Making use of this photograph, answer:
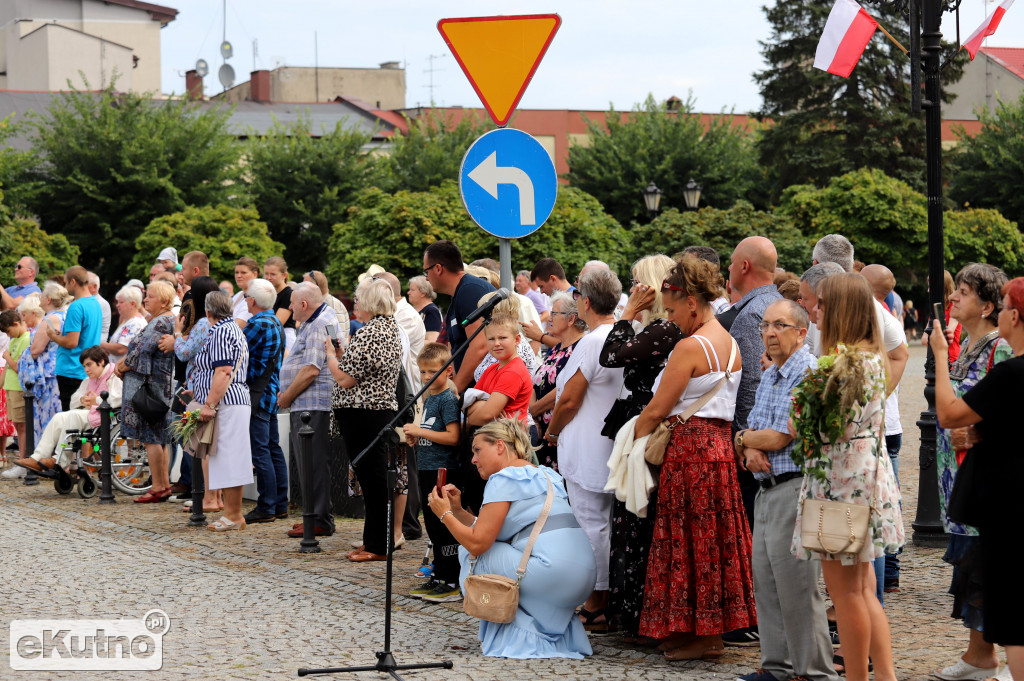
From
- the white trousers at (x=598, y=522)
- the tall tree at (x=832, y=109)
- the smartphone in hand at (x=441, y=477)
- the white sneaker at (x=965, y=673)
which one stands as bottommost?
the white sneaker at (x=965, y=673)

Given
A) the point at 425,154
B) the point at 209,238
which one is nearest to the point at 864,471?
the point at 209,238

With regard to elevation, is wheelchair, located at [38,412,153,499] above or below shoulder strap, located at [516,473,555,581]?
below

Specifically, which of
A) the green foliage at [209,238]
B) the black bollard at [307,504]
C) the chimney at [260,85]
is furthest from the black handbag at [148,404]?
the chimney at [260,85]

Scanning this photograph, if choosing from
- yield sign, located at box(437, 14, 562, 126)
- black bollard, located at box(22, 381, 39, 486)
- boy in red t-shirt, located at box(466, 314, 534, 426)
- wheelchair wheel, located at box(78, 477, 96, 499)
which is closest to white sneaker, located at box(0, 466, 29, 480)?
black bollard, located at box(22, 381, 39, 486)

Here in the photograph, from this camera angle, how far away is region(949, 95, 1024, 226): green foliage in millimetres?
51844

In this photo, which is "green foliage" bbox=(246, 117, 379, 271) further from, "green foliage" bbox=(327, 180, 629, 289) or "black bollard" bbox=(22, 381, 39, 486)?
"black bollard" bbox=(22, 381, 39, 486)

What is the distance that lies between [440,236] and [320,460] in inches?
910

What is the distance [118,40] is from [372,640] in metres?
63.4

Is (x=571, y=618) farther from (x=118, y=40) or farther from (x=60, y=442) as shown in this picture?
(x=118, y=40)

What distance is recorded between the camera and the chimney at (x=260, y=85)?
2741 inches

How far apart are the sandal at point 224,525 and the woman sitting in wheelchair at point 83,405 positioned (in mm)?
2951

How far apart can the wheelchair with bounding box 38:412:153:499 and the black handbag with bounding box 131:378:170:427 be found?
74 cm

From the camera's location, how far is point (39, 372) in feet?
48.1

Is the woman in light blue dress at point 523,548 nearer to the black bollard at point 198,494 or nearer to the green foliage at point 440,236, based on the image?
the black bollard at point 198,494
